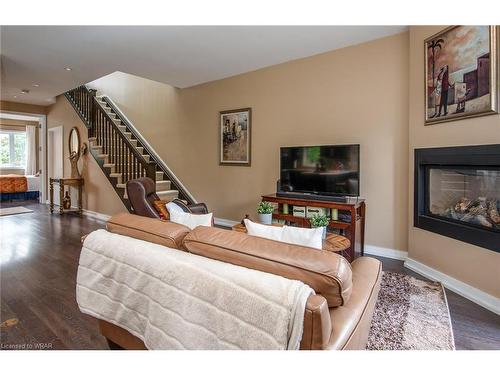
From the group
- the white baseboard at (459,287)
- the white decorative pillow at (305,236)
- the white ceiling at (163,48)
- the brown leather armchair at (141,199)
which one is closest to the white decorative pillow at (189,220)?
the white decorative pillow at (305,236)

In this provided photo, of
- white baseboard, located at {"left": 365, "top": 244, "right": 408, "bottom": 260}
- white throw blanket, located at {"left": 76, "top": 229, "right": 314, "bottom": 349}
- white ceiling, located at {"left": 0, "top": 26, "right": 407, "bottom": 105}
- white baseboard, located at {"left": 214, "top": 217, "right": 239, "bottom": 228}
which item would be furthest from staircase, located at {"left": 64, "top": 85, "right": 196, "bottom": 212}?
white throw blanket, located at {"left": 76, "top": 229, "right": 314, "bottom": 349}

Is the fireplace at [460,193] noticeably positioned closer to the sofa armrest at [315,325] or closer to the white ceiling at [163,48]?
the white ceiling at [163,48]

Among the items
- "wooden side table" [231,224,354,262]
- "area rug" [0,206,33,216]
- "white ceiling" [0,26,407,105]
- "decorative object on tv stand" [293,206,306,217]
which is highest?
"white ceiling" [0,26,407,105]

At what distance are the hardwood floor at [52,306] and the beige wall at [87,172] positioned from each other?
1.66m

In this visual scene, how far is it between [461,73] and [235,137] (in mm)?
3024

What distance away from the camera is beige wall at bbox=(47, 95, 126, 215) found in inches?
218

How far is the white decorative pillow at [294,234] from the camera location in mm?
1297

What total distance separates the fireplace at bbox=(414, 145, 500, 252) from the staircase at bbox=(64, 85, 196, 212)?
3.79m

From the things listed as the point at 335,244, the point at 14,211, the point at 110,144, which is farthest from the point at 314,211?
the point at 14,211

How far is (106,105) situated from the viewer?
637 centimetres

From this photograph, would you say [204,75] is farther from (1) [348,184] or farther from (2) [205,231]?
(2) [205,231]

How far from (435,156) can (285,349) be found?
2.56 metres

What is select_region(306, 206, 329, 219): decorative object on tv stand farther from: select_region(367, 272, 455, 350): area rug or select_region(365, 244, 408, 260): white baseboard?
select_region(367, 272, 455, 350): area rug

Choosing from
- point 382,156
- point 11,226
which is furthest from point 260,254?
point 11,226
